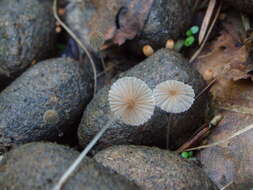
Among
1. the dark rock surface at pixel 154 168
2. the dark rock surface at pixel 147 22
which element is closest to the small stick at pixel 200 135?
the dark rock surface at pixel 154 168

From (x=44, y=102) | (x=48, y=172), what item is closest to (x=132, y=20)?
(x=44, y=102)

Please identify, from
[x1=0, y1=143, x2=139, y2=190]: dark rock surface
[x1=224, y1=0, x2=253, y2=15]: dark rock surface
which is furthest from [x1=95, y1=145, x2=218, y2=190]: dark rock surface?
[x1=224, y1=0, x2=253, y2=15]: dark rock surface

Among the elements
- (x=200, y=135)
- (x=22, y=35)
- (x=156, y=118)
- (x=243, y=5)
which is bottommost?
(x=200, y=135)

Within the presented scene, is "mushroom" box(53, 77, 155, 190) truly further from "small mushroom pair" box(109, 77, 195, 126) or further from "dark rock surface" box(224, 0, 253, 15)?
"dark rock surface" box(224, 0, 253, 15)

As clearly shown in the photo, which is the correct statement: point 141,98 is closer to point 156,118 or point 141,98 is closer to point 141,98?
point 141,98

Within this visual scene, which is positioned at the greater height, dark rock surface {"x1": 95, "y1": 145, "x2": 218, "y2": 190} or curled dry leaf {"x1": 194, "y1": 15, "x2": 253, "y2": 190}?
dark rock surface {"x1": 95, "y1": 145, "x2": 218, "y2": 190}

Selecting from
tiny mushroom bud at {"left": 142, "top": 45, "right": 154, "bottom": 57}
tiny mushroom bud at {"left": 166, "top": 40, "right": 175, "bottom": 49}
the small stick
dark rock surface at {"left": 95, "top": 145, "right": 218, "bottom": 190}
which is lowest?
the small stick
